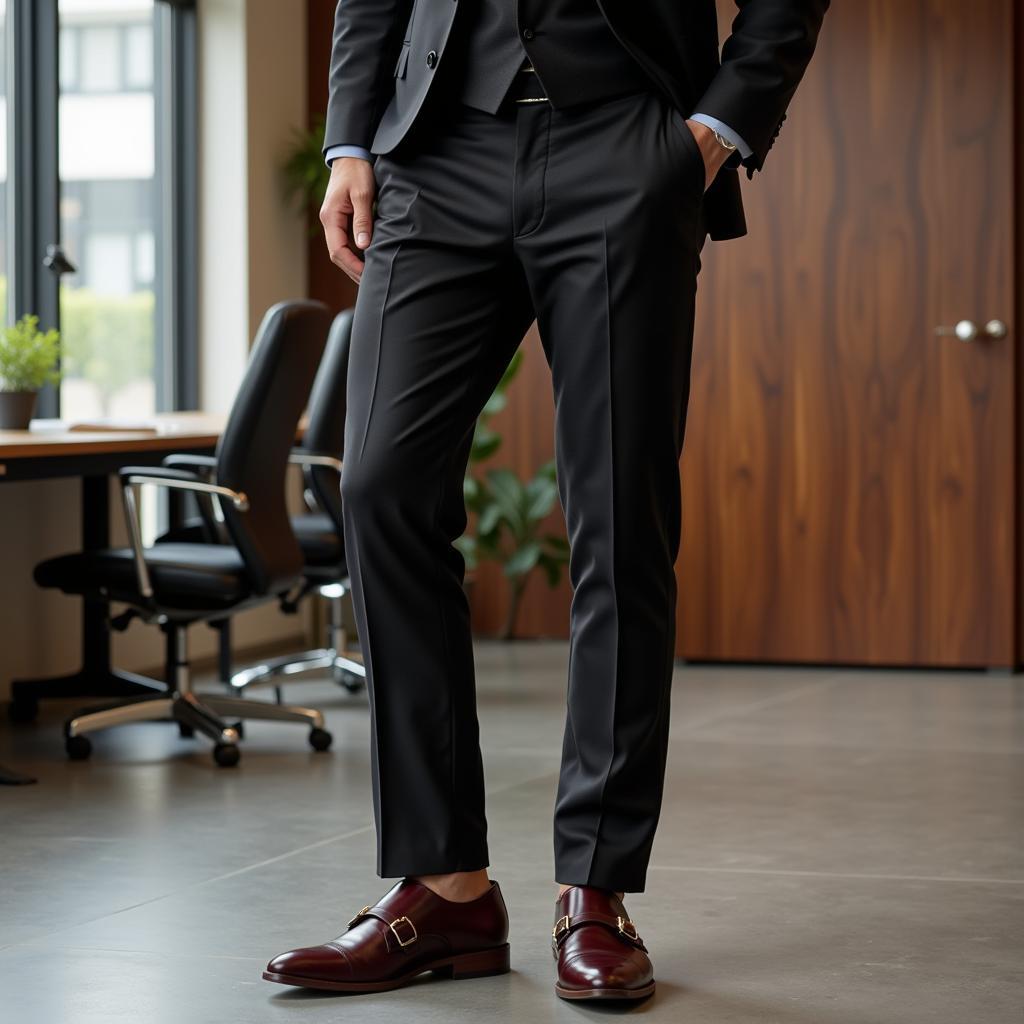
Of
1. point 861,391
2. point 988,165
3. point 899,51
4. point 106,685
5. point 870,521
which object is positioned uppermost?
point 899,51

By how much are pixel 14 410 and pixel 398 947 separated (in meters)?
2.45

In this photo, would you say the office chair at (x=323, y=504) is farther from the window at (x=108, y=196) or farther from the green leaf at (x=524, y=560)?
the green leaf at (x=524, y=560)

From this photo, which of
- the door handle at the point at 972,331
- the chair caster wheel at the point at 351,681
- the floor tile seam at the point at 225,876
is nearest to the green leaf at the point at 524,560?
the chair caster wheel at the point at 351,681

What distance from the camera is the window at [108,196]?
5148mm


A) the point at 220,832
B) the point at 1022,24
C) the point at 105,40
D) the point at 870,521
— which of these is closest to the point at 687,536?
the point at 870,521

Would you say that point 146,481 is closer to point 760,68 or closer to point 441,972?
point 441,972

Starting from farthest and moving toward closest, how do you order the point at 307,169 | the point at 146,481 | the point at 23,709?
the point at 307,169 → the point at 23,709 → the point at 146,481

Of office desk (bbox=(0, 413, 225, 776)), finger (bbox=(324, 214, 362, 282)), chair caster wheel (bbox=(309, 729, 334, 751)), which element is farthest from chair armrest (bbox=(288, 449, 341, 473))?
finger (bbox=(324, 214, 362, 282))

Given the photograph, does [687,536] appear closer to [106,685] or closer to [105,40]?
[106,685]

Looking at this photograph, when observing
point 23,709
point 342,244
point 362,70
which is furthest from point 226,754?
point 362,70

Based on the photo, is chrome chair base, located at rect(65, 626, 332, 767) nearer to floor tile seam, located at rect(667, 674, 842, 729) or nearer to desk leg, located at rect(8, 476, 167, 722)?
desk leg, located at rect(8, 476, 167, 722)

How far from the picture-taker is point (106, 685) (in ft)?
15.4

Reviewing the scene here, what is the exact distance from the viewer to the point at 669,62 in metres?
1.94

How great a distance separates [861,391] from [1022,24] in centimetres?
119
